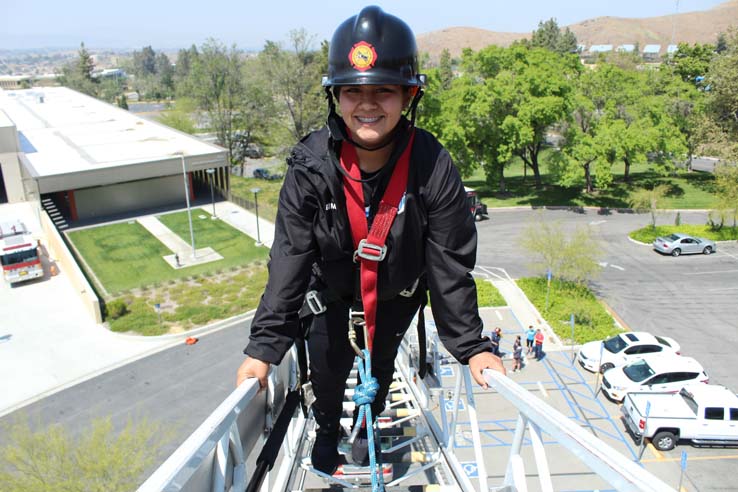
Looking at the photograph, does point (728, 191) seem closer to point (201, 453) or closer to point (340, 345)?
point (340, 345)

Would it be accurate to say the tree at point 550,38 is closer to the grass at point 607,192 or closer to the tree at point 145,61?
the grass at point 607,192

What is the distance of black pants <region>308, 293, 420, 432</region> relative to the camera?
166 inches

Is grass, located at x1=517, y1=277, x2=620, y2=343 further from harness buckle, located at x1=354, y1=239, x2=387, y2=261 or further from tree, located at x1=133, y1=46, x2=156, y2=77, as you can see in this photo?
tree, located at x1=133, y1=46, x2=156, y2=77

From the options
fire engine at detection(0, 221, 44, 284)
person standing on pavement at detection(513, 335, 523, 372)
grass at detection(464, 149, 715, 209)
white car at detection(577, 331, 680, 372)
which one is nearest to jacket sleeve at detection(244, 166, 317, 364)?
person standing on pavement at detection(513, 335, 523, 372)

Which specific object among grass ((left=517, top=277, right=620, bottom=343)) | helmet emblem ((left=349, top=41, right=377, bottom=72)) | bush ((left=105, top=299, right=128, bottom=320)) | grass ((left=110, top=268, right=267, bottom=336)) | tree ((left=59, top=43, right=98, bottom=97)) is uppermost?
tree ((left=59, top=43, right=98, bottom=97))

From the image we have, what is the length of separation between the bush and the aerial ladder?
63.0 feet

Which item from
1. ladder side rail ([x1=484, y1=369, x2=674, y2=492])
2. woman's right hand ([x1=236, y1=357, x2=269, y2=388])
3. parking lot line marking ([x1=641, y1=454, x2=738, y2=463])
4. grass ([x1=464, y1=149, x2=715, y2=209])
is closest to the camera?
ladder side rail ([x1=484, y1=369, x2=674, y2=492])

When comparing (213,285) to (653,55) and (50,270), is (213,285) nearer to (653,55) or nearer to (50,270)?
(50,270)

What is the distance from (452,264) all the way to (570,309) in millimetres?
21332

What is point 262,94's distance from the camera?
171 feet

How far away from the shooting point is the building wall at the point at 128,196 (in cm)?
3709

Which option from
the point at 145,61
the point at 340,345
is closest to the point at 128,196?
the point at 340,345

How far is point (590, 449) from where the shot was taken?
2279 millimetres

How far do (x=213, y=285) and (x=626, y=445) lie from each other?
768 inches
